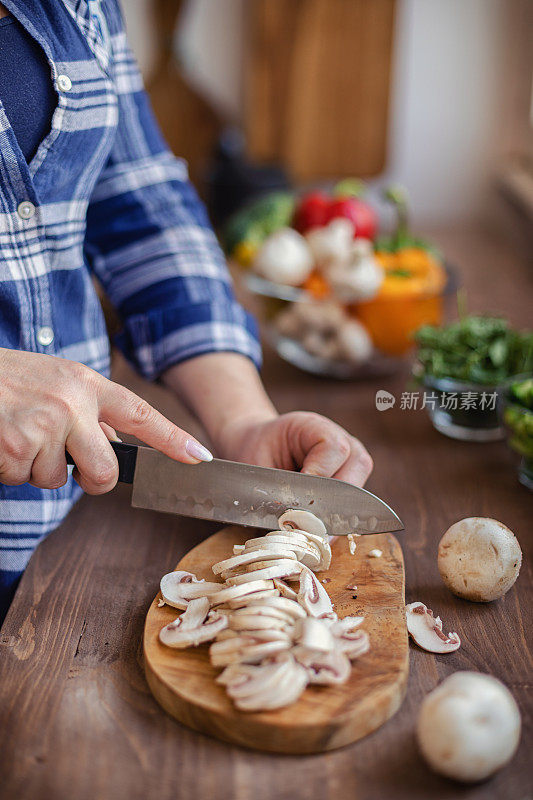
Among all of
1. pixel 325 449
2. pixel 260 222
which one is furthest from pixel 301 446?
pixel 260 222

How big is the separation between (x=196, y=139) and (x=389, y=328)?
6.40 feet

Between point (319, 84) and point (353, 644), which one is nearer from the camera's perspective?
point (353, 644)

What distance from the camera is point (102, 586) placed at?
0.86 meters

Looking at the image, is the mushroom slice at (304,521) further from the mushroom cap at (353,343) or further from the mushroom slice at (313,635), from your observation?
the mushroom cap at (353,343)

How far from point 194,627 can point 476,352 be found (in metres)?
0.69

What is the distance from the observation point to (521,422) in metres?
0.98

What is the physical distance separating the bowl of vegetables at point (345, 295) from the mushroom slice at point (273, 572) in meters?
0.64

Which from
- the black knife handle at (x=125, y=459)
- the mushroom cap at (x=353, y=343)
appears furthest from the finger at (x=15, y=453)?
the mushroom cap at (x=353, y=343)

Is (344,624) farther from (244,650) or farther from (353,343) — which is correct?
(353,343)

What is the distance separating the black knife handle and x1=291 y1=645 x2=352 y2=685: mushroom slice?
0.96ft

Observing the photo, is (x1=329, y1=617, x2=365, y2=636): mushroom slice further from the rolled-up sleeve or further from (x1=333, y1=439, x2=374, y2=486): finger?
the rolled-up sleeve

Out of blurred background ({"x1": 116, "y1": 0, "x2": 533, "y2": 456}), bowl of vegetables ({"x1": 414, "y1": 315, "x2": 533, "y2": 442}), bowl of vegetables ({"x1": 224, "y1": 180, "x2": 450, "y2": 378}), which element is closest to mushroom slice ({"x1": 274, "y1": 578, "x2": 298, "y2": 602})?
bowl of vegetables ({"x1": 414, "y1": 315, "x2": 533, "y2": 442})

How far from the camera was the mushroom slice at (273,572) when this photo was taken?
75 centimetres

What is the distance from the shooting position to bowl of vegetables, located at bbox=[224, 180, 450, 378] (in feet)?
4.63
